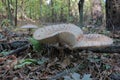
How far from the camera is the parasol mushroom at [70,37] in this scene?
2.30 m

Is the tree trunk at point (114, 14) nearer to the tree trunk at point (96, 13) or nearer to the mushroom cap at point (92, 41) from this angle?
the mushroom cap at point (92, 41)

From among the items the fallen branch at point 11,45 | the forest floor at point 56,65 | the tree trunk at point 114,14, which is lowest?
the forest floor at point 56,65

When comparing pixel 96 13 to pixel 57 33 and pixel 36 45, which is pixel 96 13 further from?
pixel 57 33

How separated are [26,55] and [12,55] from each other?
161 millimetres

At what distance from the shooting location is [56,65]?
260 centimetres

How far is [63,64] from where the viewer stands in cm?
256


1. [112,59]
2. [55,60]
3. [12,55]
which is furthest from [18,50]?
[112,59]

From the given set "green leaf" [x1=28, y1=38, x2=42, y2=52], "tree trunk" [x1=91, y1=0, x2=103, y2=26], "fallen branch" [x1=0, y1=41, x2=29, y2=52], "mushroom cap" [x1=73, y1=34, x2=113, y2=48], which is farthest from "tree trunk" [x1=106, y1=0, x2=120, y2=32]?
Result: "tree trunk" [x1=91, y1=0, x2=103, y2=26]

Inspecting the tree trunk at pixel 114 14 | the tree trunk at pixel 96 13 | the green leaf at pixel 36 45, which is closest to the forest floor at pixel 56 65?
the green leaf at pixel 36 45

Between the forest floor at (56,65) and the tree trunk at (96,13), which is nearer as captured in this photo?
the forest floor at (56,65)

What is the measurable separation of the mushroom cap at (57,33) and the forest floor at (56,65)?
0.91ft

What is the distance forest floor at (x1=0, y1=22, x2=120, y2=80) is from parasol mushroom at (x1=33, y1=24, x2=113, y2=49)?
254 mm

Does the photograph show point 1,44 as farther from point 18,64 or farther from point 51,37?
point 51,37

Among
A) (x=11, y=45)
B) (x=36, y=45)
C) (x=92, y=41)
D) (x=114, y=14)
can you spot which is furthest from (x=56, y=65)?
(x=114, y=14)
